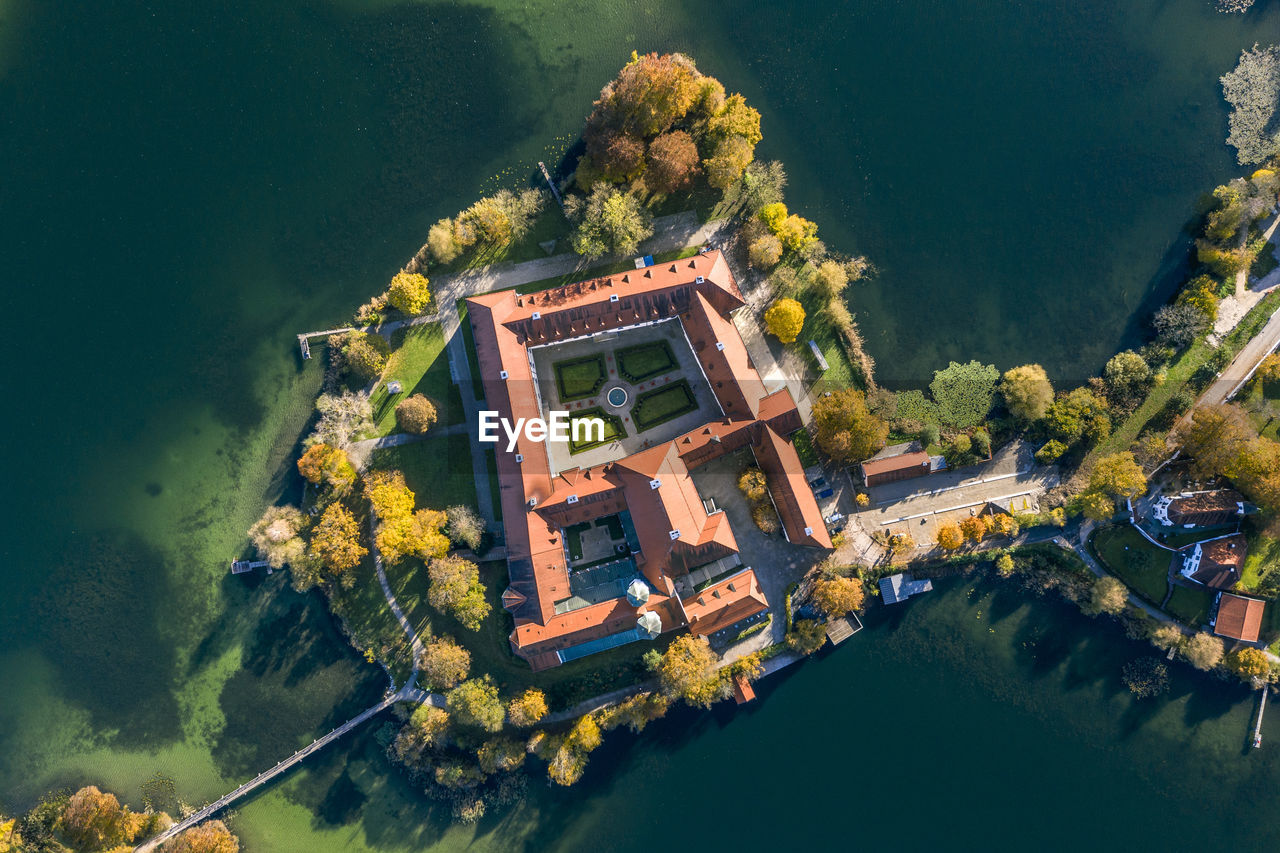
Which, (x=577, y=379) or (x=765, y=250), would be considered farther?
(x=577, y=379)

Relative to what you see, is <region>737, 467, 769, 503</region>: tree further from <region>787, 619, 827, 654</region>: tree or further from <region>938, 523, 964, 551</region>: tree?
<region>938, 523, 964, 551</region>: tree

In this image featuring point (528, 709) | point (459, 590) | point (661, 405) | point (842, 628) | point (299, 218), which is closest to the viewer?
point (459, 590)

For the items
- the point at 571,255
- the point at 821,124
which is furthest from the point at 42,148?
the point at 821,124

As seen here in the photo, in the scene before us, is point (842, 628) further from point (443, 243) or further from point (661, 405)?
point (443, 243)

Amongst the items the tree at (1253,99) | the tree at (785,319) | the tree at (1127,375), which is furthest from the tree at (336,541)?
the tree at (1253,99)

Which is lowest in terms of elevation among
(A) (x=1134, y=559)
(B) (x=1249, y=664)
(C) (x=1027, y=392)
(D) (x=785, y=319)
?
(B) (x=1249, y=664)

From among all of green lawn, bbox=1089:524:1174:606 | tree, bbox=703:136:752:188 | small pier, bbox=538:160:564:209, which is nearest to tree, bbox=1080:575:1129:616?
green lawn, bbox=1089:524:1174:606

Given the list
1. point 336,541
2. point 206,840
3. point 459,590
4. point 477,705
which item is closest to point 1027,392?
point 459,590

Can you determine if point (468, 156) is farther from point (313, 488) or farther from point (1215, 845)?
point (1215, 845)
